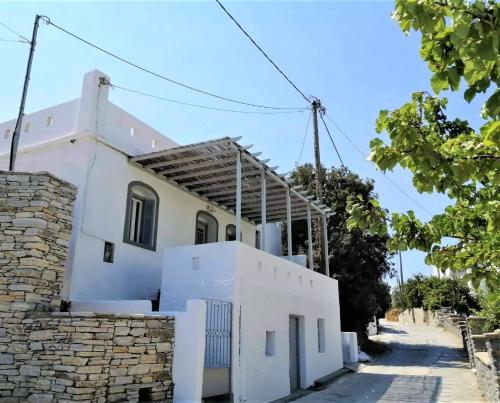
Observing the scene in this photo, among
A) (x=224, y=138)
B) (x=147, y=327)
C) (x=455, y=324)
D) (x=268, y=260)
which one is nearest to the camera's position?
(x=147, y=327)

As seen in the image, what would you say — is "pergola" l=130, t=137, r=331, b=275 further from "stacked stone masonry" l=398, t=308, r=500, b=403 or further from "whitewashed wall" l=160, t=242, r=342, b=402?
"stacked stone masonry" l=398, t=308, r=500, b=403

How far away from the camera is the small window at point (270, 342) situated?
10.8m

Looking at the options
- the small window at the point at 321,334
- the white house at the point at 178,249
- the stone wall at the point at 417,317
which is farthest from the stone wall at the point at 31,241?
the stone wall at the point at 417,317

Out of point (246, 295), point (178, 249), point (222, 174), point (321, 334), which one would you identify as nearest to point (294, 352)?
point (321, 334)

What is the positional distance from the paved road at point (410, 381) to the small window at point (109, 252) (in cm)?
578

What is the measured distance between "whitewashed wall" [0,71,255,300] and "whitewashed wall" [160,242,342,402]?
1.37 m

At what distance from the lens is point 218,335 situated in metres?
8.91

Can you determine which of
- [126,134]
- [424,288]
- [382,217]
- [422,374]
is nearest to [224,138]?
[126,134]

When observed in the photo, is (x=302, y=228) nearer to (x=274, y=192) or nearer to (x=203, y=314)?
(x=274, y=192)

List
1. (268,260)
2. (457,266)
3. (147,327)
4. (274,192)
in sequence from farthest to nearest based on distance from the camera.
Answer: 1. (274,192)
2. (268,260)
3. (147,327)
4. (457,266)

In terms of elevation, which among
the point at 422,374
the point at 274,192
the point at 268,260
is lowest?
the point at 422,374

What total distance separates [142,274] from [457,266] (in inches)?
330

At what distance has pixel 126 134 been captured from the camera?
38.3 feet

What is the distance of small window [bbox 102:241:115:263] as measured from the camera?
1048cm
